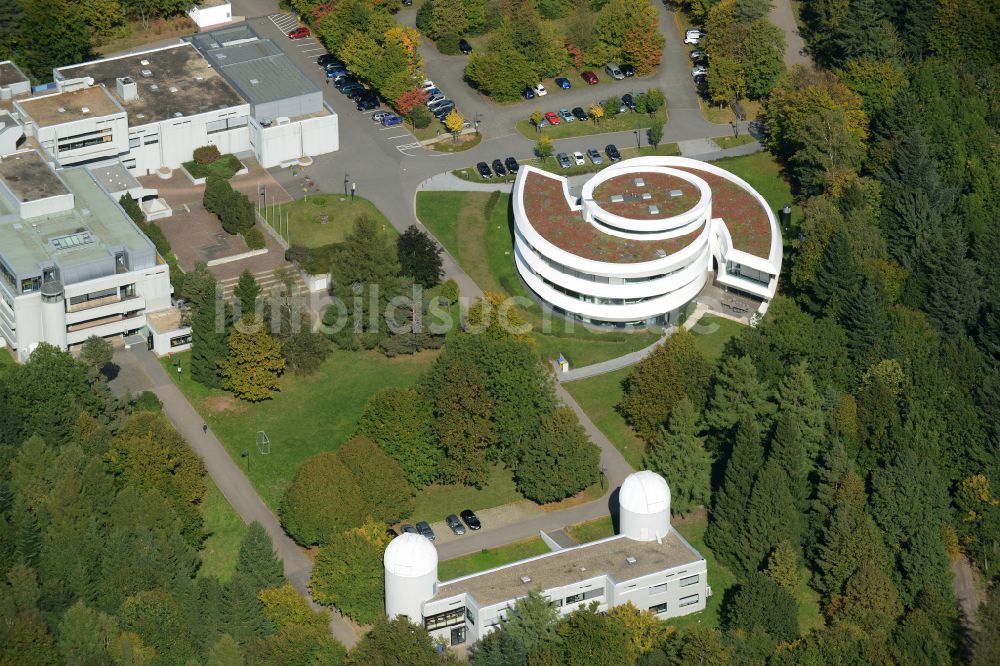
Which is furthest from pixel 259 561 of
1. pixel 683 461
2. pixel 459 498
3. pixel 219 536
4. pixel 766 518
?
pixel 766 518

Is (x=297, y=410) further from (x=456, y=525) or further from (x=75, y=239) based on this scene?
(x=75, y=239)

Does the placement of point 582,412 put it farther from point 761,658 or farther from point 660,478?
point 761,658

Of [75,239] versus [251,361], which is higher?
[75,239]

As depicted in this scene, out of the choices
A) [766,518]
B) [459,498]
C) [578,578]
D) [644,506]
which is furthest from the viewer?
[459,498]

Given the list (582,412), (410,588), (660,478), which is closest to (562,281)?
(582,412)

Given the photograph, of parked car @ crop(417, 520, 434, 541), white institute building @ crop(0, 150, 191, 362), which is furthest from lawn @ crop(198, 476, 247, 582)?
white institute building @ crop(0, 150, 191, 362)

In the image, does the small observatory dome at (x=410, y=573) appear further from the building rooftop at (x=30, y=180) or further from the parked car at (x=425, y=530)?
the building rooftop at (x=30, y=180)
